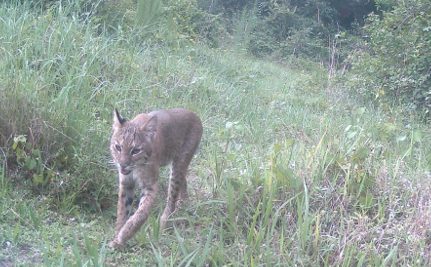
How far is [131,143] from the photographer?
4613mm

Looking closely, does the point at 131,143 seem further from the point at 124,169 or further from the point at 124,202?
the point at 124,202

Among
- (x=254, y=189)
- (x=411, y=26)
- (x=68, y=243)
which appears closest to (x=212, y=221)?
(x=254, y=189)

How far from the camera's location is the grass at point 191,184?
418cm

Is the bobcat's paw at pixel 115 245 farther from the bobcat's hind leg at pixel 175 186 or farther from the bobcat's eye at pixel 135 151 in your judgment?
the bobcat's eye at pixel 135 151

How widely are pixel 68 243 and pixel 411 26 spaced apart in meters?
7.93

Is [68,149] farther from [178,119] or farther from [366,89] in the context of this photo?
[366,89]

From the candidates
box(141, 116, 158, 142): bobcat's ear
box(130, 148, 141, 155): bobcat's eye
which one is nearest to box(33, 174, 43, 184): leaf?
box(130, 148, 141, 155): bobcat's eye

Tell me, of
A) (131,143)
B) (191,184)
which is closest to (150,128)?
(131,143)

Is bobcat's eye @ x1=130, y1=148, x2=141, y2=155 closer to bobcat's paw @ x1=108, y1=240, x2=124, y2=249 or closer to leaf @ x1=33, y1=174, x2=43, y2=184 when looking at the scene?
bobcat's paw @ x1=108, y1=240, x2=124, y2=249

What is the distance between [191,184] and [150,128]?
122 cm

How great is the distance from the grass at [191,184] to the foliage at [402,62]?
7.01ft

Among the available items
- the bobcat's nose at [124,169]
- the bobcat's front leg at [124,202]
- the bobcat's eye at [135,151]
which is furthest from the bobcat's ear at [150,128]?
the bobcat's front leg at [124,202]

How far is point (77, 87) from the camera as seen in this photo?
5.92 metres

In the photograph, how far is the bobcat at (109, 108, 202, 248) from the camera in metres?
4.55
